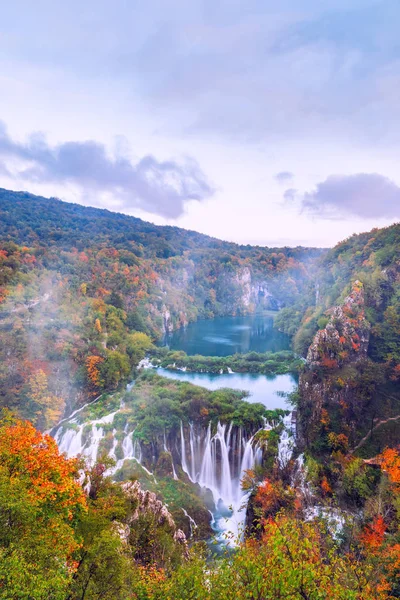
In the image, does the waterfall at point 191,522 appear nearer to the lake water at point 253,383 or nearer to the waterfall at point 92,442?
the waterfall at point 92,442

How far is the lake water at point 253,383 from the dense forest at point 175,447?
1601 millimetres

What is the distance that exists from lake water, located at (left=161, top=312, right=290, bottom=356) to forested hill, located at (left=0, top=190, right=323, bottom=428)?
4811 mm

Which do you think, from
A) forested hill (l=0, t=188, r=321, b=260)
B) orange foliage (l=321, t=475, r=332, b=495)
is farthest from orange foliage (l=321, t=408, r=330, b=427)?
forested hill (l=0, t=188, r=321, b=260)

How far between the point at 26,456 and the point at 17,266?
4467 cm

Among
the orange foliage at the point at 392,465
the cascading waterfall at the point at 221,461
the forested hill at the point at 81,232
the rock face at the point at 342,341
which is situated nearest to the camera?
the orange foliage at the point at 392,465

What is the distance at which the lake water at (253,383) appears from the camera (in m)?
33.7

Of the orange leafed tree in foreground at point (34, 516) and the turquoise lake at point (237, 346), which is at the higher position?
the orange leafed tree in foreground at point (34, 516)

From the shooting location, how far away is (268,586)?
667 centimetres

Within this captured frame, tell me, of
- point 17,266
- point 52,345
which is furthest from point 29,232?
point 52,345

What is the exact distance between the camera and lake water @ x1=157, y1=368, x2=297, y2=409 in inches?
1328

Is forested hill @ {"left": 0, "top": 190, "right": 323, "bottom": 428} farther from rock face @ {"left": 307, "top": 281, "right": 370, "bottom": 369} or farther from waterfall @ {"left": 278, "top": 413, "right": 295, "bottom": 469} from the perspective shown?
rock face @ {"left": 307, "top": 281, "right": 370, "bottom": 369}

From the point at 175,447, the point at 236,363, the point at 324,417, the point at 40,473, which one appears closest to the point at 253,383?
the point at 236,363

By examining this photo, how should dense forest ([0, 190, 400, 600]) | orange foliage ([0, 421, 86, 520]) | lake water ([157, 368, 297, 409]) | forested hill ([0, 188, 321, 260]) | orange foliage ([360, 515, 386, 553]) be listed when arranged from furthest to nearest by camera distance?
forested hill ([0, 188, 321, 260]) → lake water ([157, 368, 297, 409]) → orange foliage ([360, 515, 386, 553]) → orange foliage ([0, 421, 86, 520]) → dense forest ([0, 190, 400, 600])

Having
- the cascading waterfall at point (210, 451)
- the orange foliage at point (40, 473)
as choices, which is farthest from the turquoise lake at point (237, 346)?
the orange foliage at point (40, 473)
